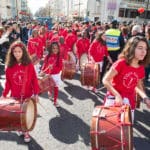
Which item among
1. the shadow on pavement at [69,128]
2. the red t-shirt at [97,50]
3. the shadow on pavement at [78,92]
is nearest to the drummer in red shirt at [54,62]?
the shadow on pavement at [69,128]

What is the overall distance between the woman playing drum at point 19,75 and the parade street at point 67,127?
0.79 m

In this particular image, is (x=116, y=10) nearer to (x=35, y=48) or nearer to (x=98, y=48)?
(x=35, y=48)

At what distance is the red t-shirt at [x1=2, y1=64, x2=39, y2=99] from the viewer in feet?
16.6

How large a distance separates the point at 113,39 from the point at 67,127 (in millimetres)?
3651

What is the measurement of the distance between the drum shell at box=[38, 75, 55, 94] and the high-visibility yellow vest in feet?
8.54

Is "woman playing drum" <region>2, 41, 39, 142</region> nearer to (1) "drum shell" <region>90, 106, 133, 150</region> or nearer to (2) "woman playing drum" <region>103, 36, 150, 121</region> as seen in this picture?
(2) "woman playing drum" <region>103, 36, 150, 121</region>

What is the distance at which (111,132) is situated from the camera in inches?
146

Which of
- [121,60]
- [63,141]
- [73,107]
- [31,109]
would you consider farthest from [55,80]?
[121,60]

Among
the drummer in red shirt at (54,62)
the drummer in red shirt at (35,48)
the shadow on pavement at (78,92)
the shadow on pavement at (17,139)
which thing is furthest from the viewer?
the drummer in red shirt at (35,48)

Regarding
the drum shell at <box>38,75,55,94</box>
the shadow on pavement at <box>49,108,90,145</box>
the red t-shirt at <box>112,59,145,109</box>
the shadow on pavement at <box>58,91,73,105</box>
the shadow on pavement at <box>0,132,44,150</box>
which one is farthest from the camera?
the shadow on pavement at <box>58,91,73,105</box>

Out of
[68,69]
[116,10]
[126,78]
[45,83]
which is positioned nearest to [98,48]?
[68,69]

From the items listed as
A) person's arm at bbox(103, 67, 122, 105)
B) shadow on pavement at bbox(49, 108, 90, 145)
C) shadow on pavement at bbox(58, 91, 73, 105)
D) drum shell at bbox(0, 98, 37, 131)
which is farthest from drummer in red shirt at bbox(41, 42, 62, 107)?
person's arm at bbox(103, 67, 122, 105)

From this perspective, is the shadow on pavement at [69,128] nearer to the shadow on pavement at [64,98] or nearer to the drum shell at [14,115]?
the shadow on pavement at [64,98]

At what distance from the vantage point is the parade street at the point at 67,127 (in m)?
5.26
